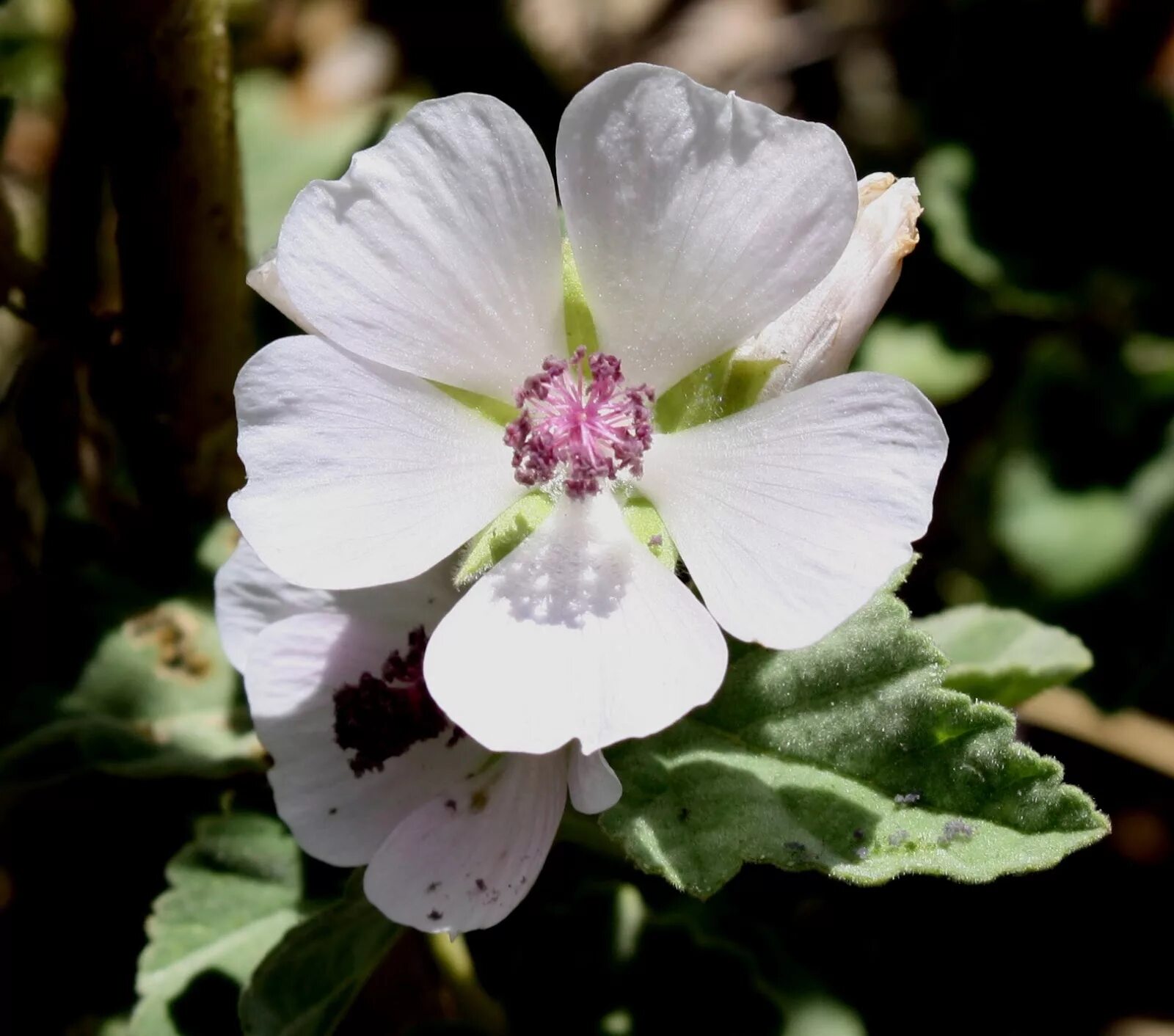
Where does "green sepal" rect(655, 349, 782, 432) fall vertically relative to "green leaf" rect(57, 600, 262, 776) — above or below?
above

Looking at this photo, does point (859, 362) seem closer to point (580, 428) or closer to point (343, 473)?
point (580, 428)

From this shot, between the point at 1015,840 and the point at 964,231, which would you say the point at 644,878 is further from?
the point at 964,231

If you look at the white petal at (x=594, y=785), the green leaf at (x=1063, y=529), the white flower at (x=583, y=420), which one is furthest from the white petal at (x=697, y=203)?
the green leaf at (x=1063, y=529)

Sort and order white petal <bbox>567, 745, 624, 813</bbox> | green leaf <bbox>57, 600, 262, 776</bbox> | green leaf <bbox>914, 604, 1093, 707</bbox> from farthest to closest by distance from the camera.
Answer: green leaf <bbox>57, 600, 262, 776</bbox>
green leaf <bbox>914, 604, 1093, 707</bbox>
white petal <bbox>567, 745, 624, 813</bbox>

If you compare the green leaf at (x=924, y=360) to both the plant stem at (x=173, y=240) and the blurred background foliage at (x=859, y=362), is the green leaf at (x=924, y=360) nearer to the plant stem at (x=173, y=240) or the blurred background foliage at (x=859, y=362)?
the blurred background foliage at (x=859, y=362)

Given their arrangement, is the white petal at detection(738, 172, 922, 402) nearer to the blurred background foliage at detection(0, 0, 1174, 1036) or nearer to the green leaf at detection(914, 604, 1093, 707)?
the green leaf at detection(914, 604, 1093, 707)

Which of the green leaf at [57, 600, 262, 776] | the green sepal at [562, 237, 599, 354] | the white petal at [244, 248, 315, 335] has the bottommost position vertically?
the green leaf at [57, 600, 262, 776]

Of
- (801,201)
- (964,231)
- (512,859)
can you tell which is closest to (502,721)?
(512,859)

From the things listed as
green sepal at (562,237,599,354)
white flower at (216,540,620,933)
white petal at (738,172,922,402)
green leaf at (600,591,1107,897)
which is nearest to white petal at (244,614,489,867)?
white flower at (216,540,620,933)
